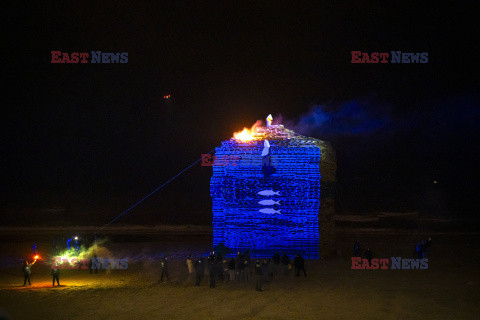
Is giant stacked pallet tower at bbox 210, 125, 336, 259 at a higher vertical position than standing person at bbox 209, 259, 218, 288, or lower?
higher

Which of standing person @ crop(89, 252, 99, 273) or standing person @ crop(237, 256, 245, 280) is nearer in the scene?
standing person @ crop(237, 256, 245, 280)

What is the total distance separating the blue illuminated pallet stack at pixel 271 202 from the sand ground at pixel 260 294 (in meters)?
1.92

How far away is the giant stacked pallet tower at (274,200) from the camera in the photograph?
77.0 ft

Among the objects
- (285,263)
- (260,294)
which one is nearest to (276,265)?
(285,263)

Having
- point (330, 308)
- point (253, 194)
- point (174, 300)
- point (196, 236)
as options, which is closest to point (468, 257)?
point (253, 194)

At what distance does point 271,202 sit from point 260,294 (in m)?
7.48

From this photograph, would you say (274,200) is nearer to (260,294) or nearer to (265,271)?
(265,271)

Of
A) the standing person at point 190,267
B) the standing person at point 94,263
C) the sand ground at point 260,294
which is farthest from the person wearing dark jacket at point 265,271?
the standing person at point 94,263

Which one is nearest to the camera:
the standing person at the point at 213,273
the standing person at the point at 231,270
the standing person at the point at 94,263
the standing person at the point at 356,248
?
the standing person at the point at 213,273

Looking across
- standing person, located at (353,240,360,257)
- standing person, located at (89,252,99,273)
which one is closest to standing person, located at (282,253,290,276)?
standing person, located at (353,240,360,257)

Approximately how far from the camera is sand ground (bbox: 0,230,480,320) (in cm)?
1409

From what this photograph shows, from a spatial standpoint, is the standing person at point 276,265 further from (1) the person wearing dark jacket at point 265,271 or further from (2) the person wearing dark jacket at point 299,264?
(1) the person wearing dark jacket at point 265,271

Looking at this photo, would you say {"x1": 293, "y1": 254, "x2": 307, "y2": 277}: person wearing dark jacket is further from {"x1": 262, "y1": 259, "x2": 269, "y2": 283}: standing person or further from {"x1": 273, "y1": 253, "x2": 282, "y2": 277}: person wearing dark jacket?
{"x1": 262, "y1": 259, "x2": 269, "y2": 283}: standing person

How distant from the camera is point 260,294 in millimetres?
16656
